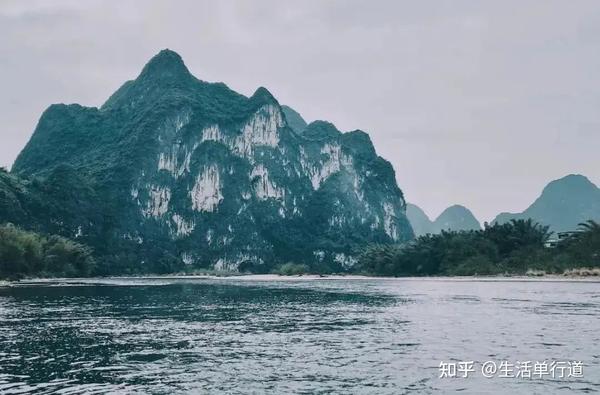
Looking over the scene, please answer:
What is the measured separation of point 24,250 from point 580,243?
105 metres

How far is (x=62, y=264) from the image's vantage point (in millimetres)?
150125

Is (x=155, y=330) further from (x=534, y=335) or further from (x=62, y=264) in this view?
(x=62, y=264)

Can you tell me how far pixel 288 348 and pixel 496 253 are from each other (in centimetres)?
10682

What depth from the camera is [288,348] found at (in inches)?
1090

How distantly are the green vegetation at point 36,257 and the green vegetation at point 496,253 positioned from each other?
8835 centimetres

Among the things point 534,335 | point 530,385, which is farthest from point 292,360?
point 534,335

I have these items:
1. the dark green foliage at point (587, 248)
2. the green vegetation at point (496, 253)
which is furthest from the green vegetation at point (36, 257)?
the dark green foliage at point (587, 248)

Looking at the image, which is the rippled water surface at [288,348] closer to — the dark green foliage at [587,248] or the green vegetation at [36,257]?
the dark green foliage at [587,248]

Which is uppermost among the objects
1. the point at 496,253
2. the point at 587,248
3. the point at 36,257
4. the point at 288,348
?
the point at 587,248

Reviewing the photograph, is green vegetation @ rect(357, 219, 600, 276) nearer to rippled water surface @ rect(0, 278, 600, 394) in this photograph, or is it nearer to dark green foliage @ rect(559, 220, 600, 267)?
dark green foliage @ rect(559, 220, 600, 267)

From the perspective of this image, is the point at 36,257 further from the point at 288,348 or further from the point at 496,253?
the point at 288,348

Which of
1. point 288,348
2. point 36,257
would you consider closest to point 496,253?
point 36,257

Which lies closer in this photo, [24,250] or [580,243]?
[580,243]

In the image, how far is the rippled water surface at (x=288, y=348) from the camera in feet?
63.7
